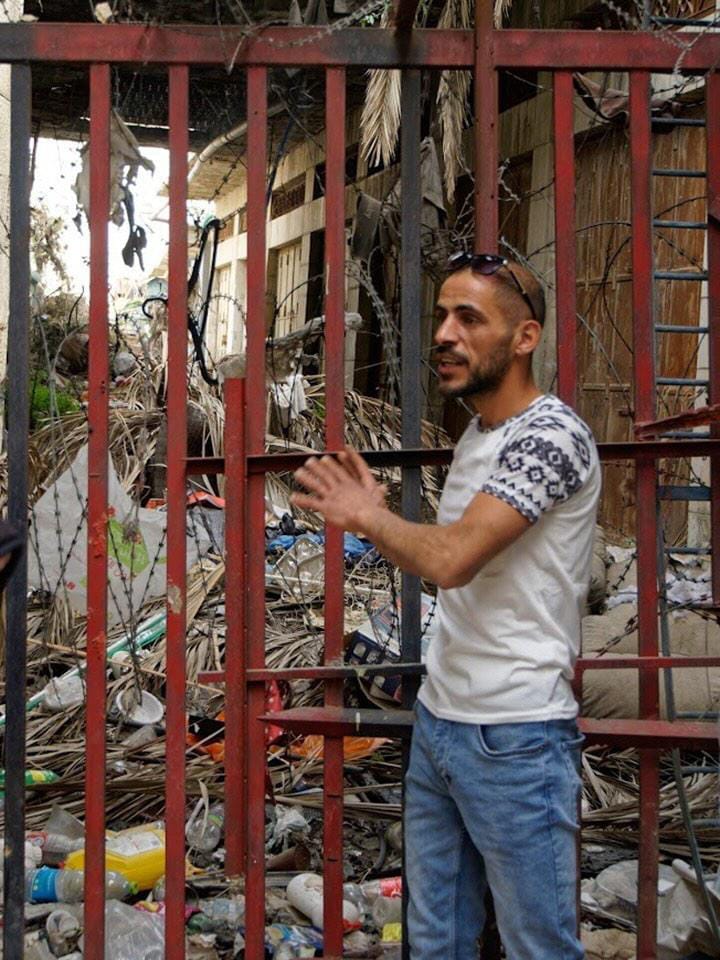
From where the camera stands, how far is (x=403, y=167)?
10.5 feet

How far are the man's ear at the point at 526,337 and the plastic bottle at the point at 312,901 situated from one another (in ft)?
7.17

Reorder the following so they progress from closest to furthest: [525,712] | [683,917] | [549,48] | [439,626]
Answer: [525,712] < [439,626] < [549,48] < [683,917]

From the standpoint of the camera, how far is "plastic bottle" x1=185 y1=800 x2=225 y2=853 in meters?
4.70

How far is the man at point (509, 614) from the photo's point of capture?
2.44m

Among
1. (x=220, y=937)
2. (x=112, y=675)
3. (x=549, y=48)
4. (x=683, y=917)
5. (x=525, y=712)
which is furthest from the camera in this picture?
(x=112, y=675)

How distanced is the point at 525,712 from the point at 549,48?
1757 mm

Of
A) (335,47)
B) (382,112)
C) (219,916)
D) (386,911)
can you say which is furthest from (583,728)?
(382,112)

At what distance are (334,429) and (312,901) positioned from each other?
1831 millimetres

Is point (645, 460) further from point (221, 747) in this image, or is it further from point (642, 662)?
point (221, 747)

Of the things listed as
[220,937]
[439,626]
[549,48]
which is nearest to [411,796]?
[439,626]

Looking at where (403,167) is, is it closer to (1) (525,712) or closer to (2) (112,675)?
(1) (525,712)

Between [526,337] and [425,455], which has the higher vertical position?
[526,337]

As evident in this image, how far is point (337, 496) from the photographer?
257cm

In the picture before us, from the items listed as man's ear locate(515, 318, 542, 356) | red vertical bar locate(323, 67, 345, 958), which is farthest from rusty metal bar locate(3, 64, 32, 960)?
man's ear locate(515, 318, 542, 356)
